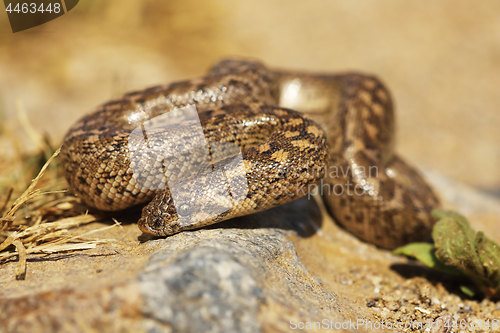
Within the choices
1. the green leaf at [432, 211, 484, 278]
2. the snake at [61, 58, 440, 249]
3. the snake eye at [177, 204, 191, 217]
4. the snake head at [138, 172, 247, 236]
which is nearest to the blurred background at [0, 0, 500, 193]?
the snake at [61, 58, 440, 249]

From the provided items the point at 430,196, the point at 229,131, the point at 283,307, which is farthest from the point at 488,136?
the point at 283,307

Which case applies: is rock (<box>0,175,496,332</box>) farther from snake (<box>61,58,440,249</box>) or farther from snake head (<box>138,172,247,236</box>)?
snake (<box>61,58,440,249</box>)

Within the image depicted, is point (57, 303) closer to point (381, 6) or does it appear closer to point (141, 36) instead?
point (141, 36)

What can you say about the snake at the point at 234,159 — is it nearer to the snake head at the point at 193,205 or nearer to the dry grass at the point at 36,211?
the snake head at the point at 193,205

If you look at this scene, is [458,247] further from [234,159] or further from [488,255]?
[234,159]

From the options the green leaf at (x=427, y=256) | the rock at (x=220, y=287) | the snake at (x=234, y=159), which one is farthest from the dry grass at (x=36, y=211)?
the green leaf at (x=427, y=256)
